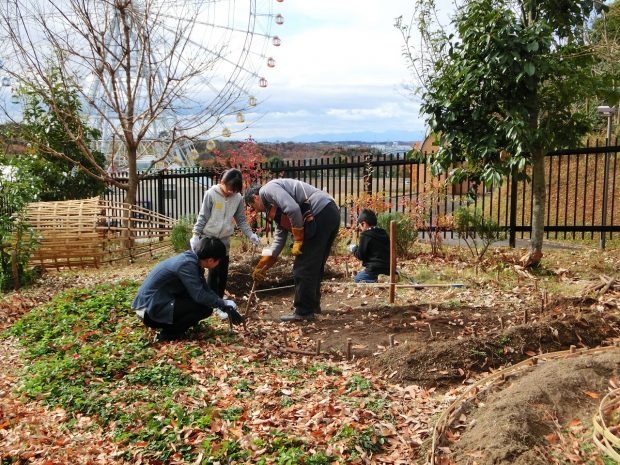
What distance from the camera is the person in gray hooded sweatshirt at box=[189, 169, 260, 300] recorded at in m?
6.49

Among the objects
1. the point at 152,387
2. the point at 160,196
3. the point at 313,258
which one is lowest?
the point at 152,387

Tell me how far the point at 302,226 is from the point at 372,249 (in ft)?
6.12

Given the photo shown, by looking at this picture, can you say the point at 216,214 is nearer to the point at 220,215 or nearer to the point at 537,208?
the point at 220,215

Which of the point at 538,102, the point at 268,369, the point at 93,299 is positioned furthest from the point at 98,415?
the point at 538,102

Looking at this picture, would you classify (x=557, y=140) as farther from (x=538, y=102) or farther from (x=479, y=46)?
(x=479, y=46)

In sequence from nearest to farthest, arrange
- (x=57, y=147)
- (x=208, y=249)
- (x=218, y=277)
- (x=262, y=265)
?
1. (x=208, y=249)
2. (x=262, y=265)
3. (x=218, y=277)
4. (x=57, y=147)

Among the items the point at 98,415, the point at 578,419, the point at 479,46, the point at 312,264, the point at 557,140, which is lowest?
the point at 98,415

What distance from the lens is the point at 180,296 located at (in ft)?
18.5

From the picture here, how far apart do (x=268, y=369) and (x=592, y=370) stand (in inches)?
91.8

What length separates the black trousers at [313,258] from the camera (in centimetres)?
613

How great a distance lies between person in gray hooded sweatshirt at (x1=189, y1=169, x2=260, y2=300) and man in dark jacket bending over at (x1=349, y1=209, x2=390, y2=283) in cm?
161

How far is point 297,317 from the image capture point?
6.36m

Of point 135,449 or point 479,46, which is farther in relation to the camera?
point 479,46

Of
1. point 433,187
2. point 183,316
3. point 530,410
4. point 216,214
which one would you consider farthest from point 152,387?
point 433,187
